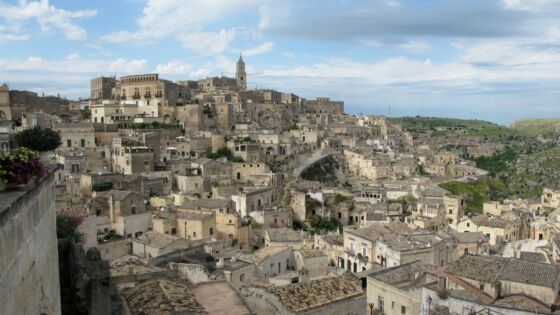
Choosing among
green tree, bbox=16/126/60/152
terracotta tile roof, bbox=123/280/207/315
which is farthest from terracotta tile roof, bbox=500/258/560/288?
green tree, bbox=16/126/60/152

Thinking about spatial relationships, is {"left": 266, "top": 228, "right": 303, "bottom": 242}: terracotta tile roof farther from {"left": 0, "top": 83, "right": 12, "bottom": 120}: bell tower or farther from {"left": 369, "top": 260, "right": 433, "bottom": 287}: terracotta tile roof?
{"left": 0, "top": 83, "right": 12, "bottom": 120}: bell tower

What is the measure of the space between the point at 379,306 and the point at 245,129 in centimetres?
4226

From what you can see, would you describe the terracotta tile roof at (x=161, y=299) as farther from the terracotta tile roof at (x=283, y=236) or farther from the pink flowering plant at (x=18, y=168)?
the terracotta tile roof at (x=283, y=236)

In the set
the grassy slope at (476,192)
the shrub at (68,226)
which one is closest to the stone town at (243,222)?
the shrub at (68,226)

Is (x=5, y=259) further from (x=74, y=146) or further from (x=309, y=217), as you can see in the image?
(x=74, y=146)

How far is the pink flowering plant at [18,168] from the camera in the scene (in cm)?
686

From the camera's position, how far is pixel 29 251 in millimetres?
6910

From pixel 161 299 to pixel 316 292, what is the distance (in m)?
6.13

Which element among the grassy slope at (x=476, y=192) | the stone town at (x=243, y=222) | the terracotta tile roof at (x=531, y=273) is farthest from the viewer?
the grassy slope at (x=476, y=192)

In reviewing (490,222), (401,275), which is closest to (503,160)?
(490,222)

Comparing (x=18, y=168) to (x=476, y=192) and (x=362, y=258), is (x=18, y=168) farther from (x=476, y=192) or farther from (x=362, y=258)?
(x=476, y=192)

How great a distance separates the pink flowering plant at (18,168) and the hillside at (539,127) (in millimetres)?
142673

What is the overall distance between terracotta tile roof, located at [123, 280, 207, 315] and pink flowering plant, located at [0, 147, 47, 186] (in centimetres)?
442

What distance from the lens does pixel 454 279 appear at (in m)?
16.3
